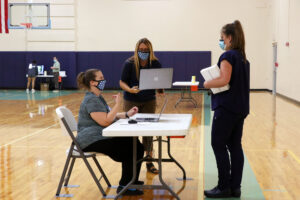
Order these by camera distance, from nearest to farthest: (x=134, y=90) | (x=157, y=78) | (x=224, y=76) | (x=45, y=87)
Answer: (x=224, y=76) < (x=157, y=78) < (x=134, y=90) < (x=45, y=87)

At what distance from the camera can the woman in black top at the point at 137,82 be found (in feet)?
16.8

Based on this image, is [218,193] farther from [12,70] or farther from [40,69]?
[12,70]

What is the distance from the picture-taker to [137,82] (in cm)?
528

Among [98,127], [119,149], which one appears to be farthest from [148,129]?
[98,127]

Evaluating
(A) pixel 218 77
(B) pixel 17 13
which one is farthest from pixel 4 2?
(A) pixel 218 77

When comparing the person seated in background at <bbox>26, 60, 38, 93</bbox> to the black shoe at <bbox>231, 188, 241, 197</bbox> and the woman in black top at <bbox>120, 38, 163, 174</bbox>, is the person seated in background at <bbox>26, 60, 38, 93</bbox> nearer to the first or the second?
the woman in black top at <bbox>120, 38, 163, 174</bbox>

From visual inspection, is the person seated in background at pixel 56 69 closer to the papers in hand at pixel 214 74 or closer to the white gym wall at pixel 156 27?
the white gym wall at pixel 156 27

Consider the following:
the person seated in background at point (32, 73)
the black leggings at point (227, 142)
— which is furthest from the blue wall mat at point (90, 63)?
the black leggings at point (227, 142)

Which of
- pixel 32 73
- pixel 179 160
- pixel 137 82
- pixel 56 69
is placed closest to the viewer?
pixel 137 82

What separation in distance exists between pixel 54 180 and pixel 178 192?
1.40 metres

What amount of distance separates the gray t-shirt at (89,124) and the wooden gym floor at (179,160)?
1.90ft

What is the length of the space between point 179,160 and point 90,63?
15.4 meters

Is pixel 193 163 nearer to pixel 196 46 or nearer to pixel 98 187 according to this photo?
pixel 98 187

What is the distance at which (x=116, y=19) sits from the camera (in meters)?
20.4
